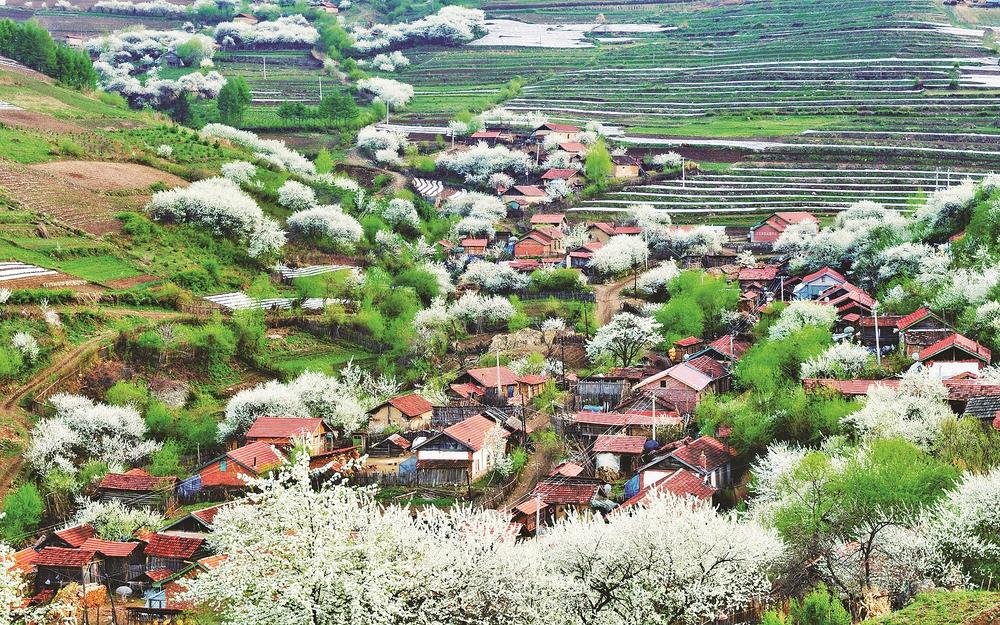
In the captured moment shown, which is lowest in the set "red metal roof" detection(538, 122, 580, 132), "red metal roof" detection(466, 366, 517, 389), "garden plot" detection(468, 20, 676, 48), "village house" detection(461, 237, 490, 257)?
"village house" detection(461, 237, 490, 257)

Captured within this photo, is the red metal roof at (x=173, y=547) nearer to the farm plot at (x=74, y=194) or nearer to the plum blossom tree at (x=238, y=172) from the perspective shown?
the farm plot at (x=74, y=194)

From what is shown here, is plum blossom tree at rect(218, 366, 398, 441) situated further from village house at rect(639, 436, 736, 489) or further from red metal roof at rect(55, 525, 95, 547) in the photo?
village house at rect(639, 436, 736, 489)

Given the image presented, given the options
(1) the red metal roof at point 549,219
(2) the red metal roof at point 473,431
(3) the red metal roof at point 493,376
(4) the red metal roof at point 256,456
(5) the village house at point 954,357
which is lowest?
(3) the red metal roof at point 493,376

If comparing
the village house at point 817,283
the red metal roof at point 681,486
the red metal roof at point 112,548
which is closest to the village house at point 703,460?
the red metal roof at point 681,486

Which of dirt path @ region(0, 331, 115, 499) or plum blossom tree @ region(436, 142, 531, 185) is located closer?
dirt path @ region(0, 331, 115, 499)

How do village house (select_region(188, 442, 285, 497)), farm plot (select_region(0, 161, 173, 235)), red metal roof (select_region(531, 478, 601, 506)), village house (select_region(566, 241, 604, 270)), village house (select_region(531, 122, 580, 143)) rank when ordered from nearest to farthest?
red metal roof (select_region(531, 478, 601, 506))
village house (select_region(188, 442, 285, 497))
farm plot (select_region(0, 161, 173, 235))
village house (select_region(566, 241, 604, 270))
village house (select_region(531, 122, 580, 143))

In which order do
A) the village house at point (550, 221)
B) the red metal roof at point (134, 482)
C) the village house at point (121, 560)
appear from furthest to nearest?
the village house at point (550, 221) < the red metal roof at point (134, 482) < the village house at point (121, 560)

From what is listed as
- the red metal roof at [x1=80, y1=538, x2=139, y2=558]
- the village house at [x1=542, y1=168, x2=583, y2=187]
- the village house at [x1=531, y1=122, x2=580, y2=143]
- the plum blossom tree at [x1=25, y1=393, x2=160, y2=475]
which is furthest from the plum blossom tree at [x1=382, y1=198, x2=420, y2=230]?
the red metal roof at [x1=80, y1=538, x2=139, y2=558]

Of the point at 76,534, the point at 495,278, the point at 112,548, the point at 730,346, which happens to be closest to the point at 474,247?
the point at 495,278
